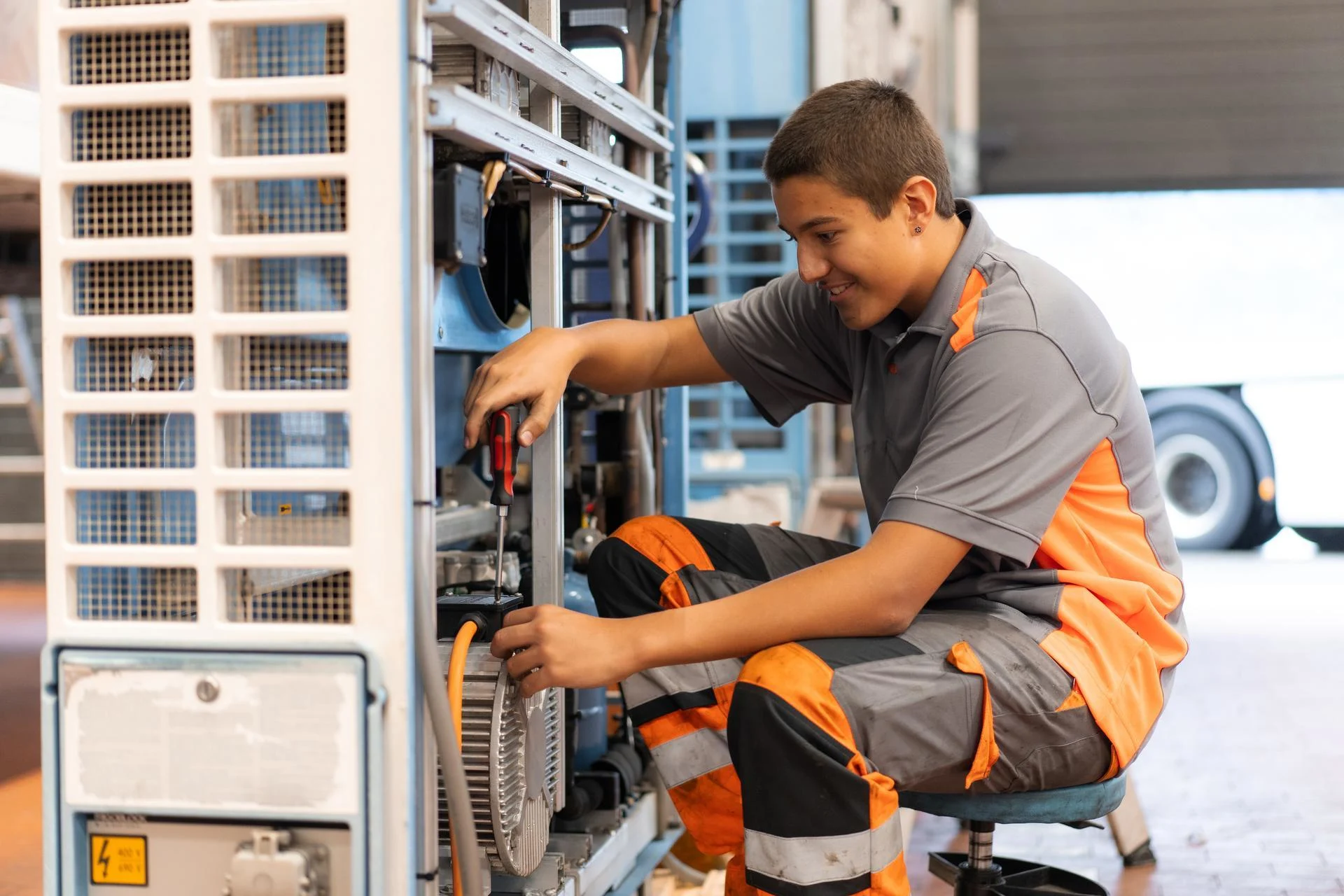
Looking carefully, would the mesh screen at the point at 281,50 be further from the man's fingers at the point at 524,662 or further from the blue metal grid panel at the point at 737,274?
the blue metal grid panel at the point at 737,274

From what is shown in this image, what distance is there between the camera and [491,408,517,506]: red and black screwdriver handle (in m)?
1.52

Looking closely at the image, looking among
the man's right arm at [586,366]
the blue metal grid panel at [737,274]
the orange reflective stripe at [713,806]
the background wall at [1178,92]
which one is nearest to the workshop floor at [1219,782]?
the orange reflective stripe at [713,806]

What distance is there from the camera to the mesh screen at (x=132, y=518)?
1328mm

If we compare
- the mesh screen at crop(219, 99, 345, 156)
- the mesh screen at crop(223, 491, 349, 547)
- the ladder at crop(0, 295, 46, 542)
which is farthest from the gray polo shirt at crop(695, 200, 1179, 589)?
the ladder at crop(0, 295, 46, 542)

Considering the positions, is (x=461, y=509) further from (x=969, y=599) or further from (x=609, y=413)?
(x=969, y=599)

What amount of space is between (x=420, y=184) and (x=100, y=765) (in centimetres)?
66

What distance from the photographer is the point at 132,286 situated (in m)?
1.31

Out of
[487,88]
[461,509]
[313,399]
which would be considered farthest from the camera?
[461,509]

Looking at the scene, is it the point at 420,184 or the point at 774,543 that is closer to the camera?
the point at 420,184

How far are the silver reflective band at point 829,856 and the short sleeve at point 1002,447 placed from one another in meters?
0.35

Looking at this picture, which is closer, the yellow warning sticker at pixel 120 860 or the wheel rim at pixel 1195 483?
the yellow warning sticker at pixel 120 860

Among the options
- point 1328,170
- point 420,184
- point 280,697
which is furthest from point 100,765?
point 1328,170

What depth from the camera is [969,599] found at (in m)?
1.68

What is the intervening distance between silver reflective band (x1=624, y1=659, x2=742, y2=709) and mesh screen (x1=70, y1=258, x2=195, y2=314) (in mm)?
679
